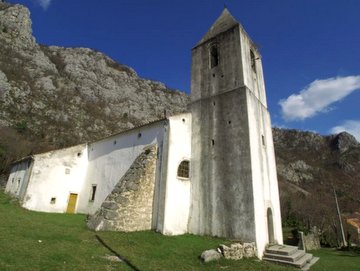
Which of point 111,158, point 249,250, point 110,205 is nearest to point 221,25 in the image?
point 111,158

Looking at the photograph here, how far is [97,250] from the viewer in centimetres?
909

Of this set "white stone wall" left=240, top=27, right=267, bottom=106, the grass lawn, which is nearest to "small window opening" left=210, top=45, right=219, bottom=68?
"white stone wall" left=240, top=27, right=267, bottom=106

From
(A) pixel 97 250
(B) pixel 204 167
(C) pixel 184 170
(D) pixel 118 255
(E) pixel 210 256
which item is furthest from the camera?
(C) pixel 184 170

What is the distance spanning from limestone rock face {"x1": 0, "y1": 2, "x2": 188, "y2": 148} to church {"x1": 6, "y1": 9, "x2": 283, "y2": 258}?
26.4m

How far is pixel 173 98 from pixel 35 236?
243 feet

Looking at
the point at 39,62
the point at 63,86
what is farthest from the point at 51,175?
the point at 39,62

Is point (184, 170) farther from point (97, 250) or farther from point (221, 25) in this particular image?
point (221, 25)

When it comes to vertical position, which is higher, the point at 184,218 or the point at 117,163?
the point at 117,163

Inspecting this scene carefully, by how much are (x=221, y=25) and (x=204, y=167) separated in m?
11.4

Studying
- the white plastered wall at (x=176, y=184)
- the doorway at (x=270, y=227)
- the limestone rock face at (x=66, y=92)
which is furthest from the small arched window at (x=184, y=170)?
the limestone rock face at (x=66, y=92)

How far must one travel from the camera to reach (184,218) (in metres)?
14.2

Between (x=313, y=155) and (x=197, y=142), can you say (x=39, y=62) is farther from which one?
(x=313, y=155)

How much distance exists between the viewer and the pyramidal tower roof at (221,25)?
17797 millimetres

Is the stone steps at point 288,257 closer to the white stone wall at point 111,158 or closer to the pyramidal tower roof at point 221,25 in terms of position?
the white stone wall at point 111,158
